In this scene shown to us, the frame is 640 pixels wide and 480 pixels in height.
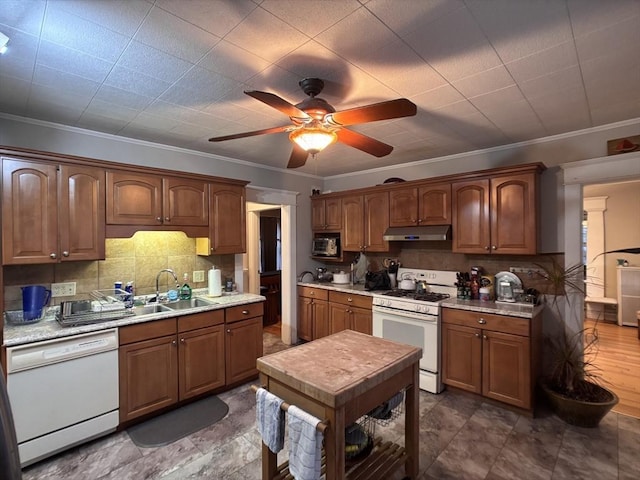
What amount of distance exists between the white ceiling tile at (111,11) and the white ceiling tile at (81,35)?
0.04 meters

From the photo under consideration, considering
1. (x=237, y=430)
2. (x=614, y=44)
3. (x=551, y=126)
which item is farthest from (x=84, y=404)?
(x=551, y=126)

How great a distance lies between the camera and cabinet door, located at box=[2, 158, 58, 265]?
7.51ft

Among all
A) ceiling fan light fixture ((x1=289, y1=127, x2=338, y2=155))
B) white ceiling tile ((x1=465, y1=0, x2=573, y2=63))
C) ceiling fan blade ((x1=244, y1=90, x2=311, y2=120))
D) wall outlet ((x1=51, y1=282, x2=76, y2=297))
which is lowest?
wall outlet ((x1=51, y1=282, x2=76, y2=297))

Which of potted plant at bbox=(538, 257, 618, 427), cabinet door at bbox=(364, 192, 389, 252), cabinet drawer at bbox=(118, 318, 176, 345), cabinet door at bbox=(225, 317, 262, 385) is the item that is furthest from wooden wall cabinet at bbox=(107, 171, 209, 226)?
potted plant at bbox=(538, 257, 618, 427)

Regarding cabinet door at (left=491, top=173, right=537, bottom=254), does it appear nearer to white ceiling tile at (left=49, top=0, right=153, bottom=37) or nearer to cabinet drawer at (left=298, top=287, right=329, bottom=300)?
cabinet drawer at (left=298, top=287, right=329, bottom=300)

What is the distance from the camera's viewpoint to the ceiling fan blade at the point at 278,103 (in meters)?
1.55

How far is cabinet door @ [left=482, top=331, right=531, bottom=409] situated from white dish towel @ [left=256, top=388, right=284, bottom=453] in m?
2.16

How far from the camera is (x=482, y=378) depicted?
2.98 meters

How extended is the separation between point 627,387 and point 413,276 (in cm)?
236

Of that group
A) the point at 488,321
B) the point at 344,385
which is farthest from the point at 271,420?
the point at 488,321

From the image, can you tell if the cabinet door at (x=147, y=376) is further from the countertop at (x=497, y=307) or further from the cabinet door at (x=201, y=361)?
the countertop at (x=497, y=307)

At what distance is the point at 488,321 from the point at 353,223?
2074mm

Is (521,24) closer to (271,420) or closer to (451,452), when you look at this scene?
(271,420)

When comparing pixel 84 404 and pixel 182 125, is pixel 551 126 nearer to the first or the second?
pixel 182 125
